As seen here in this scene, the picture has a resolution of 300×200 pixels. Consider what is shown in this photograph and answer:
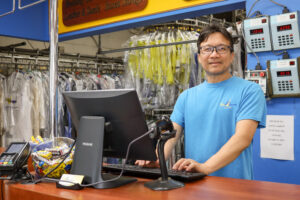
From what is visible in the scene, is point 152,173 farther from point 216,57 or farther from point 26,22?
point 26,22

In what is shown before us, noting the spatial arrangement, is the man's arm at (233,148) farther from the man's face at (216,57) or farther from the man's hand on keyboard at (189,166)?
the man's face at (216,57)

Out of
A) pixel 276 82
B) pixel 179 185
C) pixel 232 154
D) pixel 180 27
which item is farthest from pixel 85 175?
pixel 180 27

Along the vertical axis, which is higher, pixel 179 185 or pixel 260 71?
pixel 260 71

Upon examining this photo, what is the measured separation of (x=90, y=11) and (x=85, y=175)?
338cm

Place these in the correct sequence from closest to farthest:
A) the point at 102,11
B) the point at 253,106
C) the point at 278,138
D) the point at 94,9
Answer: the point at 253,106, the point at 278,138, the point at 102,11, the point at 94,9

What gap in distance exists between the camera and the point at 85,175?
1.59 metres

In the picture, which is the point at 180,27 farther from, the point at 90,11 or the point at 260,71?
the point at 260,71

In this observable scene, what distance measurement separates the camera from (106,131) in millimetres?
1624

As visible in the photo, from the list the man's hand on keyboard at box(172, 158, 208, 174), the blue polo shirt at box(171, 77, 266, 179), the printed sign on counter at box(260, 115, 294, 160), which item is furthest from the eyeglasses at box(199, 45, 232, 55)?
the printed sign on counter at box(260, 115, 294, 160)

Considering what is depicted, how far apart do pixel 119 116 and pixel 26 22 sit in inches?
155

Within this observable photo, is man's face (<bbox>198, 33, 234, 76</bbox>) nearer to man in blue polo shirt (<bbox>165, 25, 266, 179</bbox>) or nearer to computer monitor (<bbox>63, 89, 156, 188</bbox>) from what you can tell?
man in blue polo shirt (<bbox>165, 25, 266, 179</bbox>)

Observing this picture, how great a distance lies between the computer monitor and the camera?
1538mm

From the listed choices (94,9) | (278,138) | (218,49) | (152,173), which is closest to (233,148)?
(152,173)

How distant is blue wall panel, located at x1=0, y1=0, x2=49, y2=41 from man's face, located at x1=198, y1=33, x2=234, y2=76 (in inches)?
137
